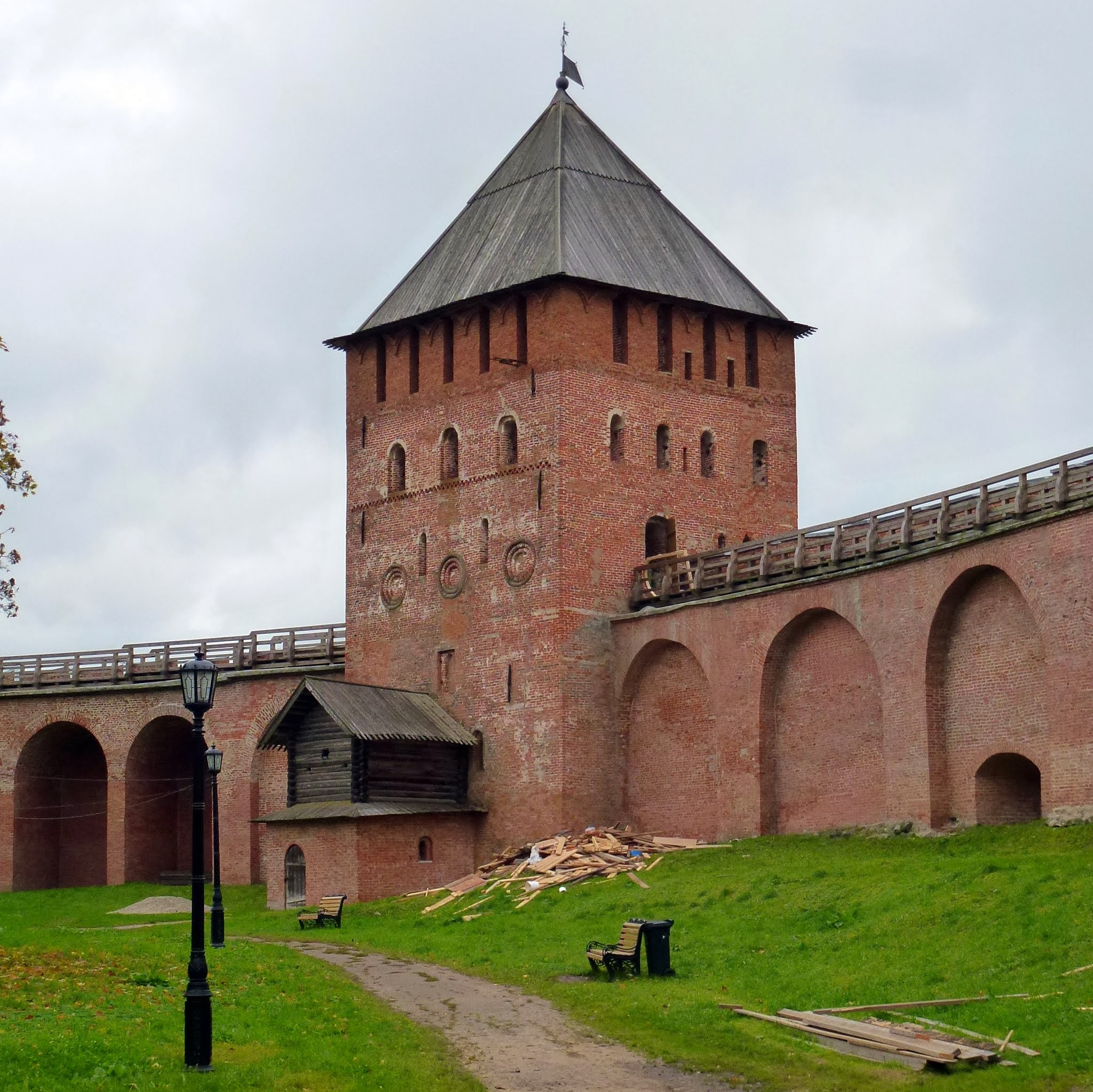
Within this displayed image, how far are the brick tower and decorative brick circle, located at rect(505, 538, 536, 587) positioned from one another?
0.05m

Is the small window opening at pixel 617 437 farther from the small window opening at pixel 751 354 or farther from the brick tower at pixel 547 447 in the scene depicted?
the small window opening at pixel 751 354

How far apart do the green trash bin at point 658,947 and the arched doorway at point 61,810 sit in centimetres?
3145

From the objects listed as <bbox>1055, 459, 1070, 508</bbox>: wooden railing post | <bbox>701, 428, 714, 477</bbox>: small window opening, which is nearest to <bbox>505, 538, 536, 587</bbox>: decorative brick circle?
<bbox>701, 428, 714, 477</bbox>: small window opening

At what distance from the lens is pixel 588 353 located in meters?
41.2

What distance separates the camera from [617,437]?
1636 inches

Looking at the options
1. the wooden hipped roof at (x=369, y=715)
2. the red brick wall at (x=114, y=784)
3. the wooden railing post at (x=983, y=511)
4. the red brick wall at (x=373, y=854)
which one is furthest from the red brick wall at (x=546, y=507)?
the wooden railing post at (x=983, y=511)

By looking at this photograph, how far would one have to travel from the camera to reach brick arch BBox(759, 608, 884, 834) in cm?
3484

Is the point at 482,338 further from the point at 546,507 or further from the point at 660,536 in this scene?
the point at 660,536

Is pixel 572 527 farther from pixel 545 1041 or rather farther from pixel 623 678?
pixel 545 1041

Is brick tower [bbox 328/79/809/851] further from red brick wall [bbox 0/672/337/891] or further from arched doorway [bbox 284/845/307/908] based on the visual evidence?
red brick wall [bbox 0/672/337/891]

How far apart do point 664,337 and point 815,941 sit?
20361 mm

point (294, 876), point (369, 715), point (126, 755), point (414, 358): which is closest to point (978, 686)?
point (369, 715)

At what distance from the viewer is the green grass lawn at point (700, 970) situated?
16938mm

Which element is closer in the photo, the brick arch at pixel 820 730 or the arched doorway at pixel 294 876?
the brick arch at pixel 820 730
